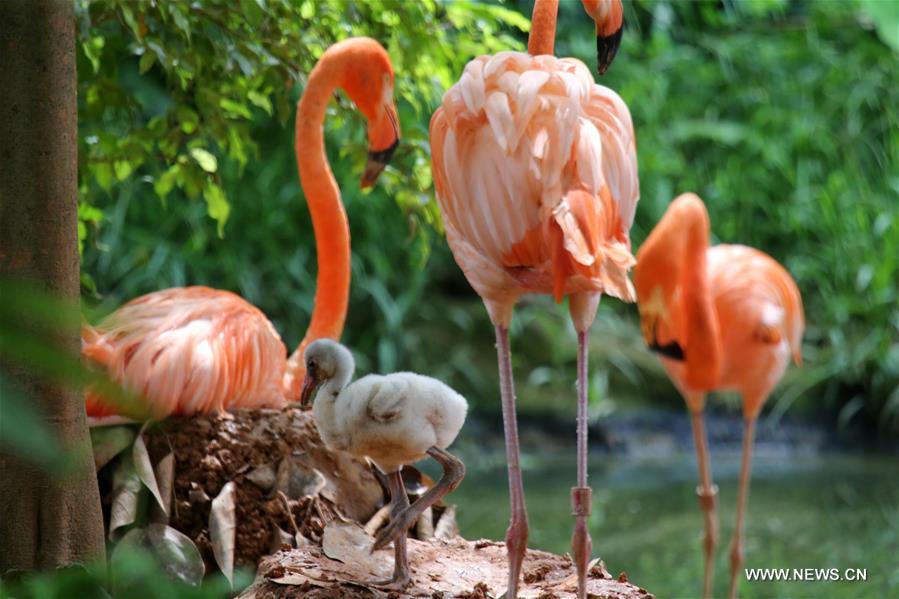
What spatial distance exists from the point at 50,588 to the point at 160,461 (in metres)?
2.13

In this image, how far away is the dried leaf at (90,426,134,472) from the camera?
2836 mm

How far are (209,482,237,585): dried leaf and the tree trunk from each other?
0.65 meters

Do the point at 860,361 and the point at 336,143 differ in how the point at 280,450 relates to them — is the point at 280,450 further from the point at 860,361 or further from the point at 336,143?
the point at 860,361

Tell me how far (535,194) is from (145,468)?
1239 millimetres

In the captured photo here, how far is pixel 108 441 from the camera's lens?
2.87 metres

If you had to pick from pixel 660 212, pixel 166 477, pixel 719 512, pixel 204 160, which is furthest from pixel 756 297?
pixel 660 212

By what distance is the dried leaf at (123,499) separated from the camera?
2740 millimetres

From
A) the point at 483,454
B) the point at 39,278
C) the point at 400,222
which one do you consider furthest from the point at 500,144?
the point at 400,222

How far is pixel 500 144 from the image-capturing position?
241cm

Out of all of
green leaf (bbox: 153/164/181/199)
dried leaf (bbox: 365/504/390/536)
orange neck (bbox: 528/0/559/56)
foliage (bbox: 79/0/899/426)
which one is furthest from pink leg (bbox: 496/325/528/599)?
foliage (bbox: 79/0/899/426)

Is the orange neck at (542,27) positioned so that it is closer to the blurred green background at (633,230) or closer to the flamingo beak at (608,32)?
the flamingo beak at (608,32)

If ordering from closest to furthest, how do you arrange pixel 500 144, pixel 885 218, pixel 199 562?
1. pixel 500 144
2. pixel 199 562
3. pixel 885 218

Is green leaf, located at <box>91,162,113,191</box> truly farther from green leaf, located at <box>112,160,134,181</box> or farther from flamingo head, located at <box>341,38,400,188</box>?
flamingo head, located at <box>341,38,400,188</box>

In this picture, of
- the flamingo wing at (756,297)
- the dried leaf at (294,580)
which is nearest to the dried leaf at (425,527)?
the dried leaf at (294,580)
